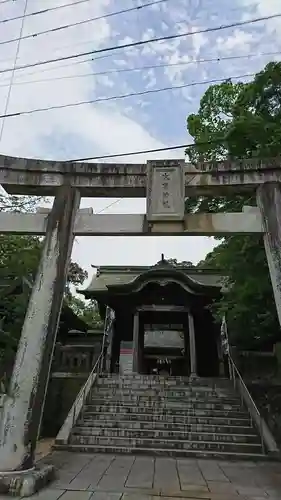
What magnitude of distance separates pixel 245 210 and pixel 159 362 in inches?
622

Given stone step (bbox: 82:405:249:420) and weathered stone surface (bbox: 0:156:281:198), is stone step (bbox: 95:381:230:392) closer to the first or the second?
stone step (bbox: 82:405:249:420)

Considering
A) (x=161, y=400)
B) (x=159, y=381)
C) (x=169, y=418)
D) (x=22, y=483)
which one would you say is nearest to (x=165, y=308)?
(x=159, y=381)

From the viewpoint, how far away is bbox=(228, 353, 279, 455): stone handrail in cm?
798

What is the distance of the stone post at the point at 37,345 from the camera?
4980 mm

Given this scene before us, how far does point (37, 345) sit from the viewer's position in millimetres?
5508

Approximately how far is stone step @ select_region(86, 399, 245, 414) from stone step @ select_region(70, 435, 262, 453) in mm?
1346

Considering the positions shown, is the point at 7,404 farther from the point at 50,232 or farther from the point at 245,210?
the point at 245,210

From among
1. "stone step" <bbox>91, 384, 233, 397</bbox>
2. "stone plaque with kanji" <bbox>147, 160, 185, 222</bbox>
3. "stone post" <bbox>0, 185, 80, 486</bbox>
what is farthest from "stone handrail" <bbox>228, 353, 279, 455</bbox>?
"stone plaque with kanji" <bbox>147, 160, 185, 222</bbox>

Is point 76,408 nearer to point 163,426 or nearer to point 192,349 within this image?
point 163,426

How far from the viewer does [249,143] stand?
8.31 metres

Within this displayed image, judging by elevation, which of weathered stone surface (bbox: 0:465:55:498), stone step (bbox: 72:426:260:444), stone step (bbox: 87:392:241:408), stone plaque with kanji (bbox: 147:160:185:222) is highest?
stone plaque with kanji (bbox: 147:160:185:222)

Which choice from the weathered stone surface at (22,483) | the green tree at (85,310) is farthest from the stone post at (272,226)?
the green tree at (85,310)

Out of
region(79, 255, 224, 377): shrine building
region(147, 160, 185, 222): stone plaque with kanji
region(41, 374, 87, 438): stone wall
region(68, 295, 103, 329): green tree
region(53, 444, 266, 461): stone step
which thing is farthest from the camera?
region(68, 295, 103, 329): green tree

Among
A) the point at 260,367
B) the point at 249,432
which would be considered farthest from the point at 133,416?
the point at 260,367
